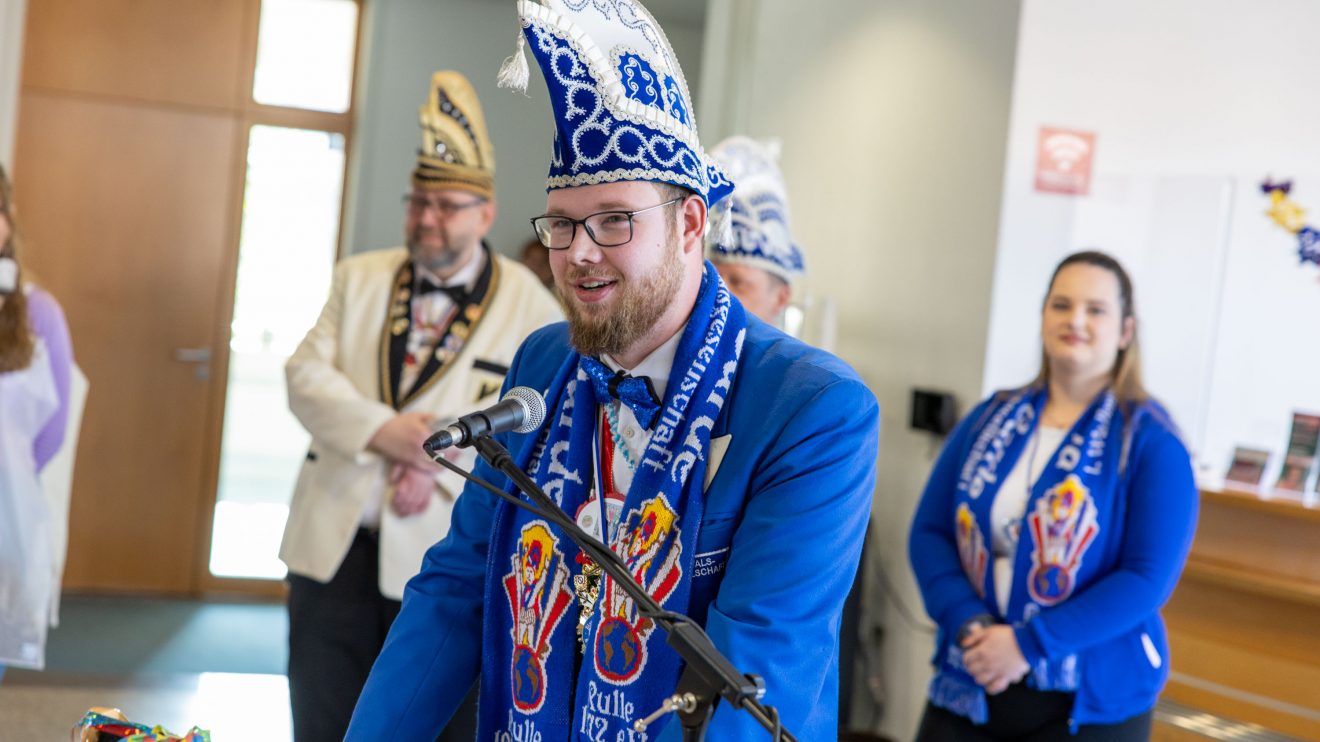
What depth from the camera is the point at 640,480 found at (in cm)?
160

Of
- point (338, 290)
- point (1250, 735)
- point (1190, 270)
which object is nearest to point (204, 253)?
point (338, 290)

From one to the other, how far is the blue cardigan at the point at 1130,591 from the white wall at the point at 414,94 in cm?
278

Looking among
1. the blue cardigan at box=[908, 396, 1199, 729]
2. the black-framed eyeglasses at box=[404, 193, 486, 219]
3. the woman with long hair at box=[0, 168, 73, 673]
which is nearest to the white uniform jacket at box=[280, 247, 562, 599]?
the black-framed eyeglasses at box=[404, 193, 486, 219]

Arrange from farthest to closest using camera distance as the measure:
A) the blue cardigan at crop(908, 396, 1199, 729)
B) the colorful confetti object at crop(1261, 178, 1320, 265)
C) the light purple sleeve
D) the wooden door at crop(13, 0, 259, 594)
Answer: the wooden door at crop(13, 0, 259, 594), the colorful confetti object at crop(1261, 178, 1320, 265), the light purple sleeve, the blue cardigan at crop(908, 396, 1199, 729)

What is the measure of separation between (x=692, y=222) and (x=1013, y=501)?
1.62 meters

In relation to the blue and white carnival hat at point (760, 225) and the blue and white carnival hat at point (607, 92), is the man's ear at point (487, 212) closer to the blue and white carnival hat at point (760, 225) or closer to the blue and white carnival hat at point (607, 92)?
the blue and white carnival hat at point (760, 225)

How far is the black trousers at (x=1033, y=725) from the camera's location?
280 cm

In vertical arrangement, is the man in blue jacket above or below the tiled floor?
above

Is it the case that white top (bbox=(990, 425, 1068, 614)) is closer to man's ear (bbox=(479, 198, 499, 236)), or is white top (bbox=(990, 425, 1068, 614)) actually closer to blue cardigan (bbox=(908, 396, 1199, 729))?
blue cardigan (bbox=(908, 396, 1199, 729))

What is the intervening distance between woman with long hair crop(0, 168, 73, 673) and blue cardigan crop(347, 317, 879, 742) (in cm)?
192

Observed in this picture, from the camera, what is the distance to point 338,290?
326 centimetres

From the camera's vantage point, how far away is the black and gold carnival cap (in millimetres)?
3189

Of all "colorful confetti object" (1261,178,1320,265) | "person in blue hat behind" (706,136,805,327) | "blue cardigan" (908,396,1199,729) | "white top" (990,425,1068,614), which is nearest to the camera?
"blue cardigan" (908,396,1199,729)

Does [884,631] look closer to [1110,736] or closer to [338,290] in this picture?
[1110,736]
